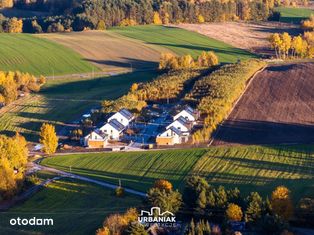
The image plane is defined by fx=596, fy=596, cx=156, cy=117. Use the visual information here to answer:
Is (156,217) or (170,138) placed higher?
(156,217)

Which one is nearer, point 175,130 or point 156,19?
point 175,130

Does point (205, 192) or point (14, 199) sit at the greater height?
point (205, 192)

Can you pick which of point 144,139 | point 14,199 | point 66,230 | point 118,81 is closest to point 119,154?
point 144,139

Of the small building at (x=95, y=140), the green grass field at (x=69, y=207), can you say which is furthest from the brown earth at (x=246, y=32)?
the green grass field at (x=69, y=207)

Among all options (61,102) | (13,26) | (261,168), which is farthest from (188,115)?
(13,26)

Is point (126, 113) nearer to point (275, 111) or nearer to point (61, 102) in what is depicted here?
point (61, 102)

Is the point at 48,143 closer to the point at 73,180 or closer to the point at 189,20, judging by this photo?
the point at 73,180

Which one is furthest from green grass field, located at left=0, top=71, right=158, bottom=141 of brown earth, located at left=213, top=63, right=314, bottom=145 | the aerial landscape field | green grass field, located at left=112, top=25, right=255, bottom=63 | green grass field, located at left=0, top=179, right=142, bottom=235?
green grass field, located at left=112, top=25, right=255, bottom=63
